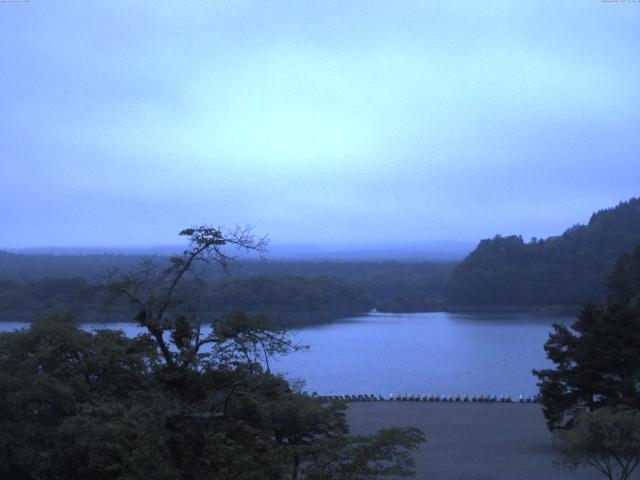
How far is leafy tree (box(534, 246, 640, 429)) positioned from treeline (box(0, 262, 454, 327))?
602cm

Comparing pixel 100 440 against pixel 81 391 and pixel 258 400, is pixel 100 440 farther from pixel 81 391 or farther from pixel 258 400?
pixel 81 391

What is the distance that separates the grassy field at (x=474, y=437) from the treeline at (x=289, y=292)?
3.66 metres

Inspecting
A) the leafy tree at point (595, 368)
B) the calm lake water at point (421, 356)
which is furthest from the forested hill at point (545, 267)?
the leafy tree at point (595, 368)

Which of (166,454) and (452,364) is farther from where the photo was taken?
(452,364)

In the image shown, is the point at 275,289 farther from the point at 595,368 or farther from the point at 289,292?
the point at 595,368

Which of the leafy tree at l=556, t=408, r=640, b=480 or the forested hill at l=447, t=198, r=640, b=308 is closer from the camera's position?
the leafy tree at l=556, t=408, r=640, b=480

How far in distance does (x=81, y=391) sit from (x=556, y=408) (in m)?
9.49

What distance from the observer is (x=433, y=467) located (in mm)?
13680

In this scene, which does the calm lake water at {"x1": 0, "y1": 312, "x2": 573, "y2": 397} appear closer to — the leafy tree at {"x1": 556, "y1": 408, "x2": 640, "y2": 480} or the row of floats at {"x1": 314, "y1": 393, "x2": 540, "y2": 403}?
the row of floats at {"x1": 314, "y1": 393, "x2": 540, "y2": 403}

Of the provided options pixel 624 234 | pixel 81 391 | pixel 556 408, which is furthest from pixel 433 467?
pixel 624 234

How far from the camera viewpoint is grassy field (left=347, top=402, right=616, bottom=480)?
13289mm

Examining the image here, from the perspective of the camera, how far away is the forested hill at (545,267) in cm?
5906

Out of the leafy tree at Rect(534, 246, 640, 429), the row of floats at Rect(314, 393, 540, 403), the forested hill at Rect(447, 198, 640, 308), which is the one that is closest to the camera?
the leafy tree at Rect(534, 246, 640, 429)

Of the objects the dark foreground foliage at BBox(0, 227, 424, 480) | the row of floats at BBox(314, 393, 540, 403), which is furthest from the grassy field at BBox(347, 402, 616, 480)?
the dark foreground foliage at BBox(0, 227, 424, 480)
